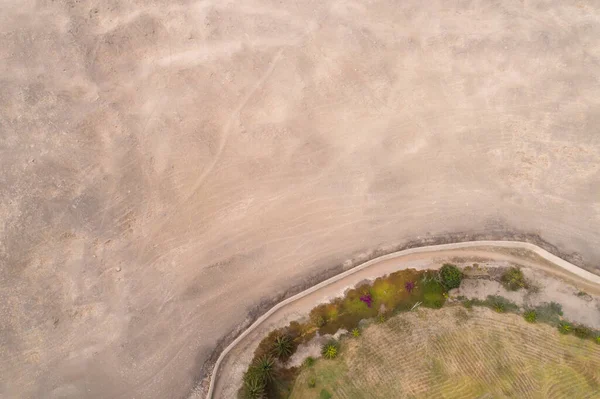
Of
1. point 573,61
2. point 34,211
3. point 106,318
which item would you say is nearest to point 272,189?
point 106,318

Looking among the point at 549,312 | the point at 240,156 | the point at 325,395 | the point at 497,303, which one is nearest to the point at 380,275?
the point at 497,303

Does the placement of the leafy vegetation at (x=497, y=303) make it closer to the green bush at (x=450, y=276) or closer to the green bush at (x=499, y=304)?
the green bush at (x=499, y=304)

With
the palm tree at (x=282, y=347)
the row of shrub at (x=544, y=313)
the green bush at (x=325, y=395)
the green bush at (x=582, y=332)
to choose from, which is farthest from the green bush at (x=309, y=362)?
the green bush at (x=582, y=332)

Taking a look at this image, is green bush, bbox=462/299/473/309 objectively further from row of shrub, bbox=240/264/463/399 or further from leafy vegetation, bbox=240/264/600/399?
row of shrub, bbox=240/264/463/399

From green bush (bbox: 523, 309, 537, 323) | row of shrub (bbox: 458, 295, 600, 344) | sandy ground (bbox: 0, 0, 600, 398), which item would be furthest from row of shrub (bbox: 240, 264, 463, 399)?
green bush (bbox: 523, 309, 537, 323)

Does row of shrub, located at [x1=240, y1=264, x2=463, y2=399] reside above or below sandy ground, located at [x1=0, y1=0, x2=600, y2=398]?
below

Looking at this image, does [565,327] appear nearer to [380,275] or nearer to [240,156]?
[380,275]

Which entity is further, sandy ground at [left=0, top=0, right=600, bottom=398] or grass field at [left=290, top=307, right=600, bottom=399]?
sandy ground at [left=0, top=0, right=600, bottom=398]
